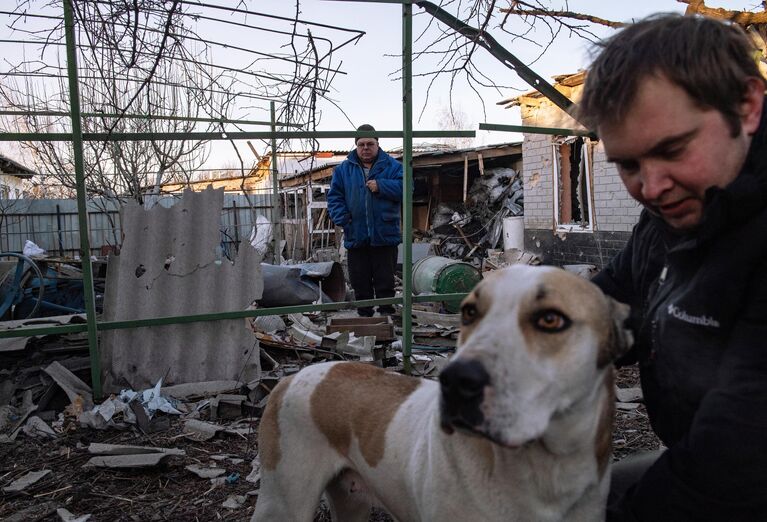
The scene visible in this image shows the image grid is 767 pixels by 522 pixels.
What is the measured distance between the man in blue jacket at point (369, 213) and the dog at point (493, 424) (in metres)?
4.23

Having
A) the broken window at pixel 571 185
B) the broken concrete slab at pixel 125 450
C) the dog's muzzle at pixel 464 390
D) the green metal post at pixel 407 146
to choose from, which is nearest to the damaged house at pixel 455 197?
the broken window at pixel 571 185

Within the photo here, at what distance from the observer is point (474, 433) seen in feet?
4.72

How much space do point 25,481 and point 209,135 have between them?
2.39 metres

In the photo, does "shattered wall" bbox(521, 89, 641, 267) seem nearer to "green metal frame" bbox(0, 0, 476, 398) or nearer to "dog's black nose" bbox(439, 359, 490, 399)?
"green metal frame" bbox(0, 0, 476, 398)

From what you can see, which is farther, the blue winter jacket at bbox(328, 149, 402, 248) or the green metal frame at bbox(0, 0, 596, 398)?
the blue winter jacket at bbox(328, 149, 402, 248)

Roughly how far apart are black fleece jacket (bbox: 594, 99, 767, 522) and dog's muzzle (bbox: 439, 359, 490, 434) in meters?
0.53

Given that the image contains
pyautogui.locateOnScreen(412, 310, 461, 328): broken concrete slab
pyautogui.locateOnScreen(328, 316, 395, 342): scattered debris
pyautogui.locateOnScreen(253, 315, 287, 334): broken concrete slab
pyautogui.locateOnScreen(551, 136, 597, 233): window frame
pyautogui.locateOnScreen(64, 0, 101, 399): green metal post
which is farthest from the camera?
pyautogui.locateOnScreen(551, 136, 597, 233): window frame

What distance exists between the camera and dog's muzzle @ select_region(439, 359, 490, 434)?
55.1 inches

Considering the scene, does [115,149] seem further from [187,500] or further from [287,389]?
[287,389]

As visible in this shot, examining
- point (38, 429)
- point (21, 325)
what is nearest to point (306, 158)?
point (38, 429)

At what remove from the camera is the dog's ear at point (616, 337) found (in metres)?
1.66

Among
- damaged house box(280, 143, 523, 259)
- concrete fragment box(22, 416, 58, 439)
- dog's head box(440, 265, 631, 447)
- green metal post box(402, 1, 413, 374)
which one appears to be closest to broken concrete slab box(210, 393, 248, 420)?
concrete fragment box(22, 416, 58, 439)

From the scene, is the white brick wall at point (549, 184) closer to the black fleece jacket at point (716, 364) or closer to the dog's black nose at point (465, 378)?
the black fleece jacket at point (716, 364)

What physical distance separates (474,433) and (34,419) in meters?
3.77
